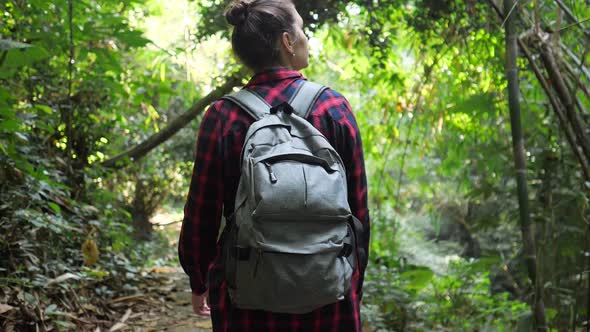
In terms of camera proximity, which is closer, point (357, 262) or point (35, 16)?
point (357, 262)

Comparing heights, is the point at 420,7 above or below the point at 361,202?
above

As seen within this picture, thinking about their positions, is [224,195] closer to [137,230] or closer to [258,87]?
[258,87]

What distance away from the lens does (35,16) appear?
367 centimetres

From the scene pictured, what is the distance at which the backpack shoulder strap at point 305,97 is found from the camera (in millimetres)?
1615

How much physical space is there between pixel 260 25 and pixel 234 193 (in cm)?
48

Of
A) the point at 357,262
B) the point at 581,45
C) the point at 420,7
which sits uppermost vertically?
the point at 420,7

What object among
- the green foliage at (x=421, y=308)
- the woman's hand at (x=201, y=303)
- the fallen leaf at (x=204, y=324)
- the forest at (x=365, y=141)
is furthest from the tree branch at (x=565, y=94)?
the fallen leaf at (x=204, y=324)

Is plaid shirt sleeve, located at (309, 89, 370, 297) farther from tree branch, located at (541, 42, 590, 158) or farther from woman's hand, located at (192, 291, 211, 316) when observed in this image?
tree branch, located at (541, 42, 590, 158)

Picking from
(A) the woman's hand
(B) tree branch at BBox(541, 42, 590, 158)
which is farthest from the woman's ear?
(B) tree branch at BBox(541, 42, 590, 158)

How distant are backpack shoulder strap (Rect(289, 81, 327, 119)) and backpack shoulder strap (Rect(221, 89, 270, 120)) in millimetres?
78

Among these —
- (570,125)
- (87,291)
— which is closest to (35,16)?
(87,291)

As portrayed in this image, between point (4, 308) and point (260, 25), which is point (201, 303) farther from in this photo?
point (4, 308)

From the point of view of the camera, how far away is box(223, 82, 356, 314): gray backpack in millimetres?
1400

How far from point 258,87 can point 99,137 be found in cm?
344
